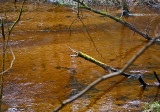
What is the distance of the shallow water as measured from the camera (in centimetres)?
402

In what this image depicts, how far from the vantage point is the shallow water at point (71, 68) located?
4.02 m

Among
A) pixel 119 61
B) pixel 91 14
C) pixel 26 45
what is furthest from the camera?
pixel 91 14

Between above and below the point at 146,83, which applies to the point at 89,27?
above

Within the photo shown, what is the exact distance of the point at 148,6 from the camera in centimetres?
1352

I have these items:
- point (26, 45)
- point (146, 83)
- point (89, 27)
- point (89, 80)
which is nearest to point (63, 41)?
point (26, 45)

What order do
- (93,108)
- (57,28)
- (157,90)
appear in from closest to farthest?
1. (93,108)
2. (157,90)
3. (57,28)

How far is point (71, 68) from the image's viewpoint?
5.47m

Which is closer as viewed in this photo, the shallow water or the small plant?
the small plant

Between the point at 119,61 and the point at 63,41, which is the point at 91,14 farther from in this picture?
the point at 119,61

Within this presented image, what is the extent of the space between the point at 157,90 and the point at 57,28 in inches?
210

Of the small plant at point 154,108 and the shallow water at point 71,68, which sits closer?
the small plant at point 154,108

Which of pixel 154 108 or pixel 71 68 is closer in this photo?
pixel 154 108

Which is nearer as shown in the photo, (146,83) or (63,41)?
(146,83)

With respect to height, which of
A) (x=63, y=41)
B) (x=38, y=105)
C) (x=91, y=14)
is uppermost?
(x=91, y=14)
